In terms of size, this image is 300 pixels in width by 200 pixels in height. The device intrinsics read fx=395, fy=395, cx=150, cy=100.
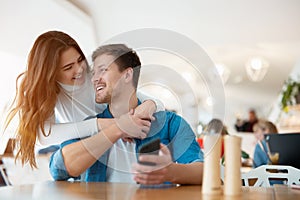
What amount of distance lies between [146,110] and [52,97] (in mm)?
362

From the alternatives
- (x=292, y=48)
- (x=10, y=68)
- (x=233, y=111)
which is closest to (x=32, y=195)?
(x=10, y=68)

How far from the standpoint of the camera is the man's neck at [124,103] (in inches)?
43.9

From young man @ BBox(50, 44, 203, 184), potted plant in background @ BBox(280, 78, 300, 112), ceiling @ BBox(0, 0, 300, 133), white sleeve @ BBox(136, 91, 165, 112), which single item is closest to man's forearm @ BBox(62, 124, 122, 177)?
young man @ BBox(50, 44, 203, 184)

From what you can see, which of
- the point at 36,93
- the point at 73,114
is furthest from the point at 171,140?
the point at 36,93

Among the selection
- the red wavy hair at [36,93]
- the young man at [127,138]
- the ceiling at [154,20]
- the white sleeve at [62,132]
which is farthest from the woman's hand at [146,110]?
the ceiling at [154,20]

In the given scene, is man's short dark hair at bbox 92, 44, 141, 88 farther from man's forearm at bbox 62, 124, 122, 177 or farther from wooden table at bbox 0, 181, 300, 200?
wooden table at bbox 0, 181, 300, 200

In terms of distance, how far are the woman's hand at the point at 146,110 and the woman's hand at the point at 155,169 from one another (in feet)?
0.40

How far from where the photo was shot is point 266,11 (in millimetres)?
3441

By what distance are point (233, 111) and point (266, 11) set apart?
31.7ft

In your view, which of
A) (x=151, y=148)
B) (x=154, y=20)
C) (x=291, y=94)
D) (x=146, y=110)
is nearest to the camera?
(x=151, y=148)

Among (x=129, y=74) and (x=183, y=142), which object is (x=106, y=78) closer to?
(x=129, y=74)

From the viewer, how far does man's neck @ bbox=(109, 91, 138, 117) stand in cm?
112

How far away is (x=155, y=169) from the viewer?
1006 millimetres

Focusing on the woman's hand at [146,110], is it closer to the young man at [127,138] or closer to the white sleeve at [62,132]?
the young man at [127,138]
